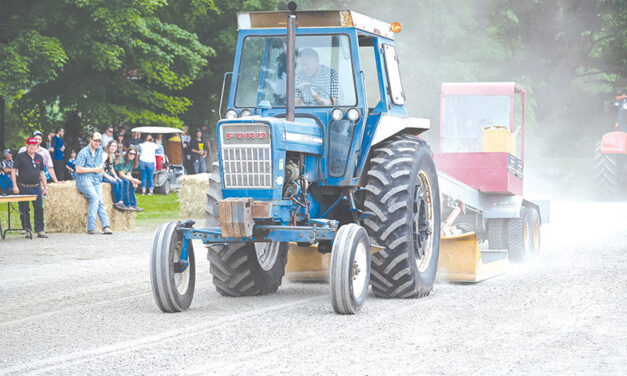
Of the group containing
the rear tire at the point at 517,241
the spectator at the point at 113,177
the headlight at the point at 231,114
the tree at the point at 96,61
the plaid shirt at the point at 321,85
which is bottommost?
the rear tire at the point at 517,241

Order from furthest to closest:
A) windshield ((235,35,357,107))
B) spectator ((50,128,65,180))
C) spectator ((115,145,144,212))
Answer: spectator ((50,128,65,180)) < spectator ((115,145,144,212)) < windshield ((235,35,357,107))

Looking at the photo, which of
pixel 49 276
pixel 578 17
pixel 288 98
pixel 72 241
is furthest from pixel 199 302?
pixel 578 17

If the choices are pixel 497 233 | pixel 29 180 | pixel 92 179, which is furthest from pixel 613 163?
pixel 29 180

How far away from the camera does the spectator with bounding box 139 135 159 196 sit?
2559cm

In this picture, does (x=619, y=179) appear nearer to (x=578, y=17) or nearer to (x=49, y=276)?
(x=578, y=17)

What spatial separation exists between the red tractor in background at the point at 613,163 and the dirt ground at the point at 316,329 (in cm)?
1537

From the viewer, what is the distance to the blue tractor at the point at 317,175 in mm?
8023

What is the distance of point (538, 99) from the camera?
36.9m

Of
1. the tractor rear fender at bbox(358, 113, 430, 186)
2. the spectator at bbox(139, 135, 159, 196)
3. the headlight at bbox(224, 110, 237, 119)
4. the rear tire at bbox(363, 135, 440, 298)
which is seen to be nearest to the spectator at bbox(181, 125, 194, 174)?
the spectator at bbox(139, 135, 159, 196)

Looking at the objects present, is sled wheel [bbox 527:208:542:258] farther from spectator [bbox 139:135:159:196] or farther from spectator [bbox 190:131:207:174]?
spectator [bbox 190:131:207:174]

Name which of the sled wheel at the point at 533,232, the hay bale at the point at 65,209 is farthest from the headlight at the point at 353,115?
the hay bale at the point at 65,209

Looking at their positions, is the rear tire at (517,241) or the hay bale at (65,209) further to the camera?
the hay bale at (65,209)

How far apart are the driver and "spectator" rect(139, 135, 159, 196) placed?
17029 millimetres

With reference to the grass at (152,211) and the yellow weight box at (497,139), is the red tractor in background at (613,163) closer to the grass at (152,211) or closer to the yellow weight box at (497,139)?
the grass at (152,211)
